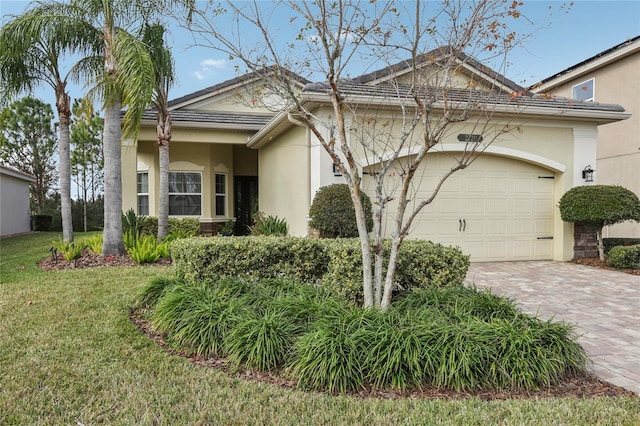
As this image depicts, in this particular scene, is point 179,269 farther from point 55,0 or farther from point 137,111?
point 55,0

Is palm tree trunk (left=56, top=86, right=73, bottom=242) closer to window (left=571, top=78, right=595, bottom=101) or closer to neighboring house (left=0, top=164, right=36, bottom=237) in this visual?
neighboring house (left=0, top=164, right=36, bottom=237)

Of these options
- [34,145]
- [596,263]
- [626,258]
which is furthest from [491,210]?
[34,145]

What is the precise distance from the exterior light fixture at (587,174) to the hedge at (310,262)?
6977 mm

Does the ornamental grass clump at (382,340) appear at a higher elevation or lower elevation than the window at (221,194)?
lower

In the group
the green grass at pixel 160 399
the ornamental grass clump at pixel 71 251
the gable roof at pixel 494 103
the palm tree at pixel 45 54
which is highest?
the palm tree at pixel 45 54

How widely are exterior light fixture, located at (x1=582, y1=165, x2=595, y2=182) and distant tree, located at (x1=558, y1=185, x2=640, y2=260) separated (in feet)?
2.13

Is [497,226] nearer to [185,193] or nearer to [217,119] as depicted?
[217,119]

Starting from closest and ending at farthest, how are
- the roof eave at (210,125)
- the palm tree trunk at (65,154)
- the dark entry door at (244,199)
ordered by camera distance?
the palm tree trunk at (65,154) < the roof eave at (210,125) < the dark entry door at (244,199)

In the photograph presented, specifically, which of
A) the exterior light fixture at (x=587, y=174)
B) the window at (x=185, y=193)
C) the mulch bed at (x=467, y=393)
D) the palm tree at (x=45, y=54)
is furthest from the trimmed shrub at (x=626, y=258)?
the palm tree at (x=45, y=54)

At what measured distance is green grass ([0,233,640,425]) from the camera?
2.85 m

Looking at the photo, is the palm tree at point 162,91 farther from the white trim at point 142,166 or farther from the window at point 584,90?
the window at point 584,90

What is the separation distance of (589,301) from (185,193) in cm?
1152

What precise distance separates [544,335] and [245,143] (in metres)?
10.5

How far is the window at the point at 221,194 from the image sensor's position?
14297 millimetres
